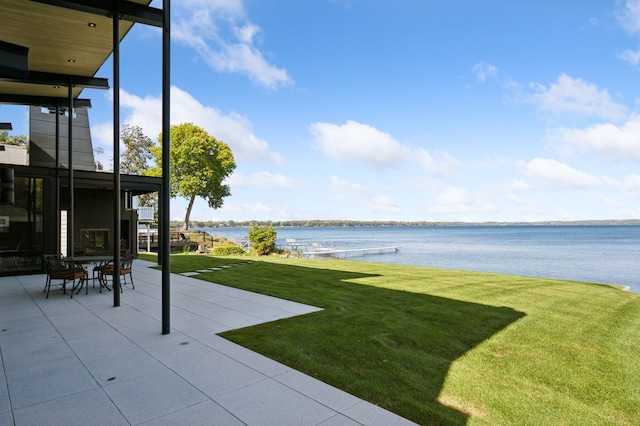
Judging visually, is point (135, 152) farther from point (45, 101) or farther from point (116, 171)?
point (116, 171)

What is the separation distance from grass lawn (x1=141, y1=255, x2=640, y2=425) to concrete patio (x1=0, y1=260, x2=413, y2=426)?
0.90 ft

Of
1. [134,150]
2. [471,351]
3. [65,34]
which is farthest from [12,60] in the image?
[134,150]

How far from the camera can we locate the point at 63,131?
586 inches

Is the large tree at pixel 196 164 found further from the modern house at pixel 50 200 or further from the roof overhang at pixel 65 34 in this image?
the roof overhang at pixel 65 34

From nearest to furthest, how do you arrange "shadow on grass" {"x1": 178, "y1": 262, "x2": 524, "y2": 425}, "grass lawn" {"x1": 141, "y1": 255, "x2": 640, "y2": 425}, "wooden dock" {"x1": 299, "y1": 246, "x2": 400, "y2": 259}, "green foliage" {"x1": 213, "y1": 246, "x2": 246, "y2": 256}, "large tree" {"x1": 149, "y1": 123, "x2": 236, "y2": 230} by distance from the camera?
1. "grass lawn" {"x1": 141, "y1": 255, "x2": 640, "y2": 425}
2. "shadow on grass" {"x1": 178, "y1": 262, "x2": 524, "y2": 425}
3. "green foliage" {"x1": 213, "y1": 246, "x2": 246, "y2": 256}
4. "wooden dock" {"x1": 299, "y1": 246, "x2": 400, "y2": 259}
5. "large tree" {"x1": 149, "y1": 123, "x2": 236, "y2": 230}

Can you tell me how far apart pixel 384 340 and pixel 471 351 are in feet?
3.09

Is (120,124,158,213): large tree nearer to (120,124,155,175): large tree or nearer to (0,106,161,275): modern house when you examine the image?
(120,124,155,175): large tree

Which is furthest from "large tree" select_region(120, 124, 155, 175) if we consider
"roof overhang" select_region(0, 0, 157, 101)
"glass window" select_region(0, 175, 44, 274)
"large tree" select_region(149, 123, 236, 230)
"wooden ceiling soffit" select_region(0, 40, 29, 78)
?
"wooden ceiling soffit" select_region(0, 40, 29, 78)

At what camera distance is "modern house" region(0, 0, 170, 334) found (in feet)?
17.3

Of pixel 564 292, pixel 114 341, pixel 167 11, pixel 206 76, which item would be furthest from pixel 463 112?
pixel 114 341

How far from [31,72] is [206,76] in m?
19.9

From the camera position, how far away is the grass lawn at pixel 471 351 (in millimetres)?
2609

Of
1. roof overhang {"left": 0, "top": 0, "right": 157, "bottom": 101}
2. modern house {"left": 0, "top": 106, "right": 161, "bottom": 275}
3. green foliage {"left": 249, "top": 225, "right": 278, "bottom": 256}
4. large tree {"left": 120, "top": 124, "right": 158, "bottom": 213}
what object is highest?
large tree {"left": 120, "top": 124, "right": 158, "bottom": 213}

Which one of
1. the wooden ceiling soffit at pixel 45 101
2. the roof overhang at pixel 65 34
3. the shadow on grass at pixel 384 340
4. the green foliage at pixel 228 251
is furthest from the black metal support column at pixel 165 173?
the green foliage at pixel 228 251
